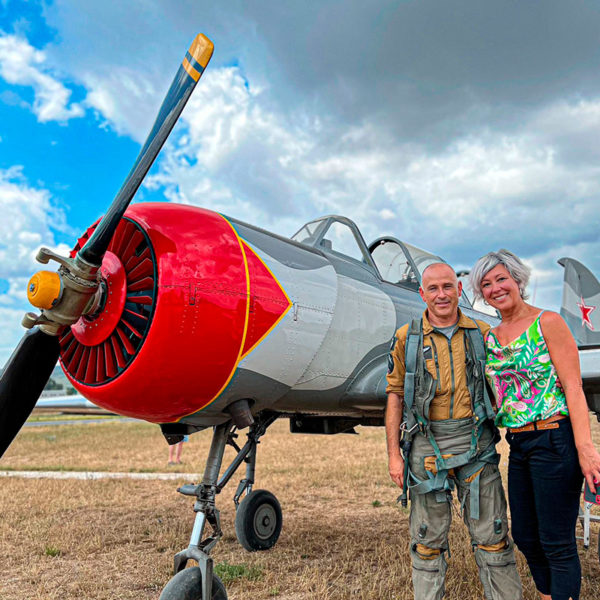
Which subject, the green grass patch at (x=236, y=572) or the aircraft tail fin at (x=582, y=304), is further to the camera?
the aircraft tail fin at (x=582, y=304)

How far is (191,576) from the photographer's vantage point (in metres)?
2.98

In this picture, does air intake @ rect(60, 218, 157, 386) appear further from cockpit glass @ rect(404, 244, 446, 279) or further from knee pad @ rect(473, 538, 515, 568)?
cockpit glass @ rect(404, 244, 446, 279)

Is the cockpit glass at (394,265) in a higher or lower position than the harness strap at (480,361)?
higher

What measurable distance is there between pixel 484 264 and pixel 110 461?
36.8 feet

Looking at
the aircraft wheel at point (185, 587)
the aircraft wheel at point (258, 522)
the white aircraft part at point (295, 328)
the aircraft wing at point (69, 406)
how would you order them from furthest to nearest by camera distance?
the aircraft wing at point (69, 406), the aircraft wheel at point (258, 522), the white aircraft part at point (295, 328), the aircraft wheel at point (185, 587)

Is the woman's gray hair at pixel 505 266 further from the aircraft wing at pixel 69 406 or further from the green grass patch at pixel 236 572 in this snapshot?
the aircraft wing at pixel 69 406

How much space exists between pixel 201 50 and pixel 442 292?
1.75 metres

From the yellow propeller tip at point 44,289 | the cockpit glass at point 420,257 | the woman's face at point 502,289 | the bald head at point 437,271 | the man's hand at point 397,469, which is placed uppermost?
the cockpit glass at point 420,257

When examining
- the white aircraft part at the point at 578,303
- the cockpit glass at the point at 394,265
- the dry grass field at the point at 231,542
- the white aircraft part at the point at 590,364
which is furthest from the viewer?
the white aircraft part at the point at 578,303

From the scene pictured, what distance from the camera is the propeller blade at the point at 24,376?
10.0 ft

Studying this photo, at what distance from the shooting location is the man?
254 cm


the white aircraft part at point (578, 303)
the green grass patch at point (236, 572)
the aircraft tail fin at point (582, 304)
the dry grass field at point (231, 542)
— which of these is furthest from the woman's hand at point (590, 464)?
Answer: the white aircraft part at point (578, 303)

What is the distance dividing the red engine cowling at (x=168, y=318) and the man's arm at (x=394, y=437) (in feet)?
2.67

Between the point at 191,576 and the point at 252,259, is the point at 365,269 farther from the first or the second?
the point at 191,576
